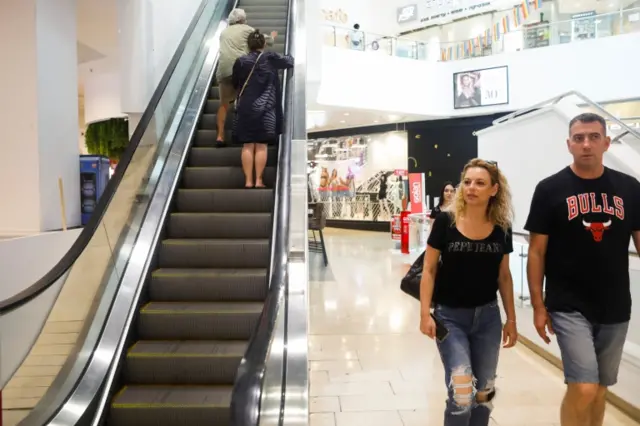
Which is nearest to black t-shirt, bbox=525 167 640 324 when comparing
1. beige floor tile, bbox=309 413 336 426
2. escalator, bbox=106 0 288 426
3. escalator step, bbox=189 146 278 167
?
escalator, bbox=106 0 288 426

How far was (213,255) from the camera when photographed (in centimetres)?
432

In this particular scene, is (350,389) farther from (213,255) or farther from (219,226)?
(219,226)

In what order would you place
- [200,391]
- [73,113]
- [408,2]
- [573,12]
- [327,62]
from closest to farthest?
[200,391], [73,113], [327,62], [573,12], [408,2]

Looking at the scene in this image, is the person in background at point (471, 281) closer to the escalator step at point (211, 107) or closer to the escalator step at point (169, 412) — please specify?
the escalator step at point (169, 412)

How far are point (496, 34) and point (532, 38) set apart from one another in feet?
3.96

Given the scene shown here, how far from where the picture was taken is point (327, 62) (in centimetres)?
1413

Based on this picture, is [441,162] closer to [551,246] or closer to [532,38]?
[532,38]

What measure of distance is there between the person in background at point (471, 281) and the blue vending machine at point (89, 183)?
4.09 meters

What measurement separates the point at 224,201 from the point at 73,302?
6.26 feet

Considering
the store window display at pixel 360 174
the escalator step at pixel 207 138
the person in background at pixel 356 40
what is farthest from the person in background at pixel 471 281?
the store window display at pixel 360 174

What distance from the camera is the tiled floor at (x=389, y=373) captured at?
11.6 feet

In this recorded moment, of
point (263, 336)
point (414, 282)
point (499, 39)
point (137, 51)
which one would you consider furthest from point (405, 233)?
point (263, 336)

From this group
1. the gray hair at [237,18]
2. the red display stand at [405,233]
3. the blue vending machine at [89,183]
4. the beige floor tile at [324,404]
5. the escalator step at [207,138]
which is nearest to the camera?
the beige floor tile at [324,404]

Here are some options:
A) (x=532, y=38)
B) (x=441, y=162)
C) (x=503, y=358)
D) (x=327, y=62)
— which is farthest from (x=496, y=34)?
(x=503, y=358)
